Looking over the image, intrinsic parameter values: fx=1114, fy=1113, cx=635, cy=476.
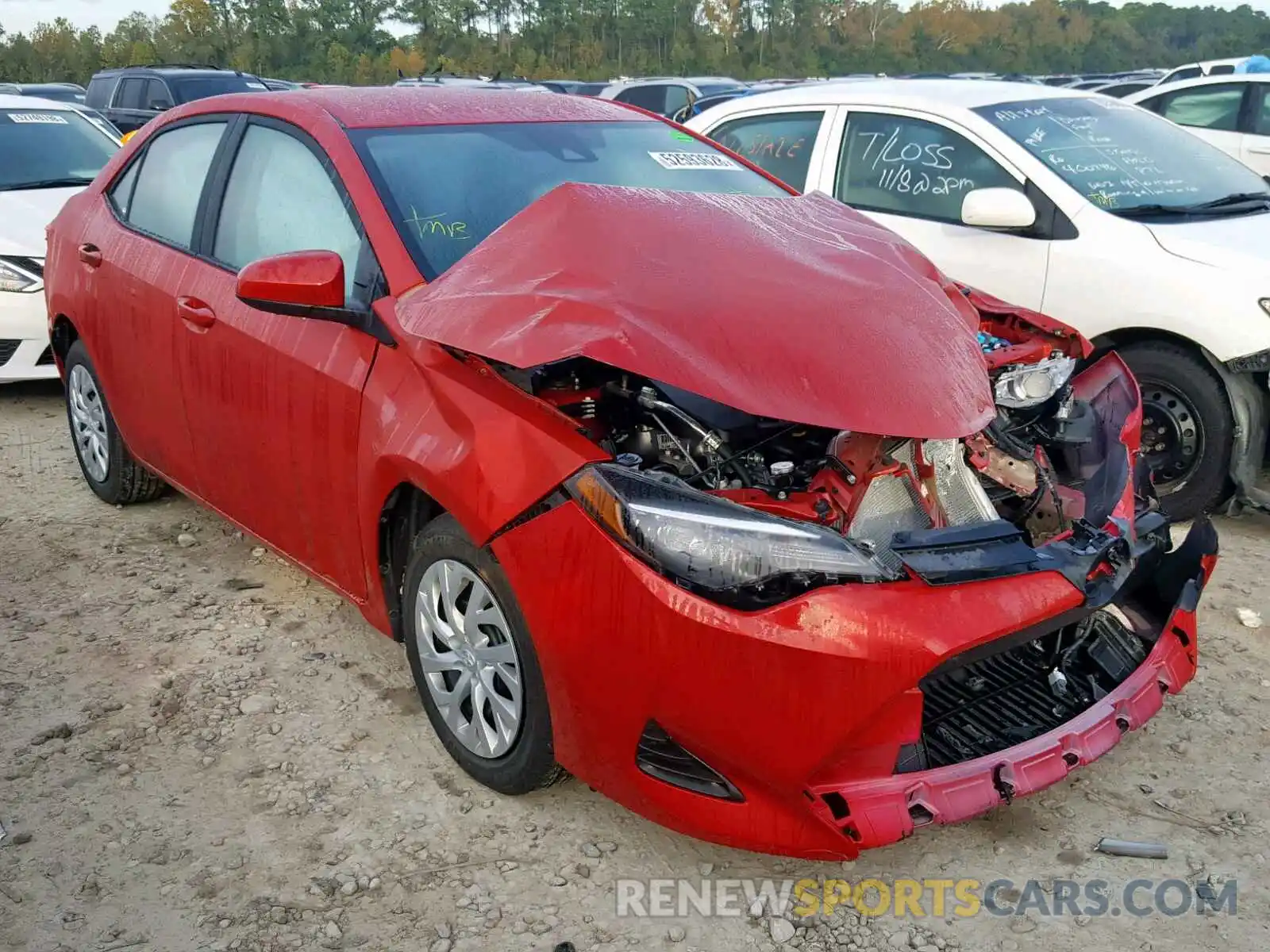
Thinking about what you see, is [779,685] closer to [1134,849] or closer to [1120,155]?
[1134,849]

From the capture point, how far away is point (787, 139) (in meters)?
5.79

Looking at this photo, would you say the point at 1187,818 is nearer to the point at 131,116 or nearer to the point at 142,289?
the point at 142,289

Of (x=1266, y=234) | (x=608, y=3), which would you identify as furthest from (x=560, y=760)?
(x=608, y=3)

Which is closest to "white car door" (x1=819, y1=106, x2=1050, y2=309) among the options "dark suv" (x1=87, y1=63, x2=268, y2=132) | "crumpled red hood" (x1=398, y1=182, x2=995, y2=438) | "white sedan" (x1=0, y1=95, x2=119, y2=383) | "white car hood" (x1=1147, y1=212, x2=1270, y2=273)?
"white car hood" (x1=1147, y1=212, x2=1270, y2=273)

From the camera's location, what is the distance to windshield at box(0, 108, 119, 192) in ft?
23.3

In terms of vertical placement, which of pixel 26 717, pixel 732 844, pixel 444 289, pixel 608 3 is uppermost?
pixel 608 3

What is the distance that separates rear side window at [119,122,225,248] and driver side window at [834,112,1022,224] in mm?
3014

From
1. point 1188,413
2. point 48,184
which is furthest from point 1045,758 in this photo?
point 48,184

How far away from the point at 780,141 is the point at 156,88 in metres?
11.9

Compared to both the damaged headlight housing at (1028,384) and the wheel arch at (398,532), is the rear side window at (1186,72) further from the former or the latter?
the wheel arch at (398,532)

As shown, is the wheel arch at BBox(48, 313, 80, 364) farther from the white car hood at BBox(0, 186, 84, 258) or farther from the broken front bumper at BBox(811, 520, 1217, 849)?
the broken front bumper at BBox(811, 520, 1217, 849)

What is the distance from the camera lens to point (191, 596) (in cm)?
399

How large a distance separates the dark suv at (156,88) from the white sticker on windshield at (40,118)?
22.0 ft

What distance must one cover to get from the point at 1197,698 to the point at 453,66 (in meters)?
53.3
